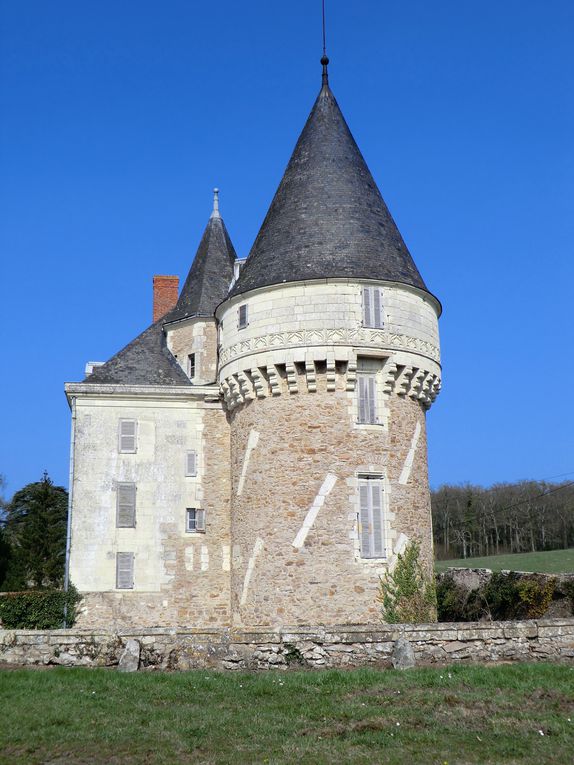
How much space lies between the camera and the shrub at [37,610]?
21766 millimetres

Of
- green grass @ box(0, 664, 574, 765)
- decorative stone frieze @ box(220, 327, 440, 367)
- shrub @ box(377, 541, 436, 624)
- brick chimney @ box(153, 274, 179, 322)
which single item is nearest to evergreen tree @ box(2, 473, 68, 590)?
brick chimney @ box(153, 274, 179, 322)

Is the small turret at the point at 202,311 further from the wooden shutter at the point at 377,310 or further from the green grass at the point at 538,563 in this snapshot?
the green grass at the point at 538,563

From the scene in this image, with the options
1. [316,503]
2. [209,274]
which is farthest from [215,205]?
[316,503]

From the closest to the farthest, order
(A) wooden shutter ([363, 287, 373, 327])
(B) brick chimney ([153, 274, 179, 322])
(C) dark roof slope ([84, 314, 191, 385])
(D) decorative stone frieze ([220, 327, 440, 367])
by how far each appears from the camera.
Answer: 1. (D) decorative stone frieze ([220, 327, 440, 367])
2. (A) wooden shutter ([363, 287, 373, 327])
3. (C) dark roof slope ([84, 314, 191, 385])
4. (B) brick chimney ([153, 274, 179, 322])

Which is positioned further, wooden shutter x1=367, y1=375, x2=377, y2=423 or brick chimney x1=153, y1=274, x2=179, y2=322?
brick chimney x1=153, y1=274, x2=179, y2=322

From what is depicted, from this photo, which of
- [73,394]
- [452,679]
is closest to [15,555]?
[73,394]

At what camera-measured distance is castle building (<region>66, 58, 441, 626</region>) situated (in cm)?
1980

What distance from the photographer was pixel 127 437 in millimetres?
24078

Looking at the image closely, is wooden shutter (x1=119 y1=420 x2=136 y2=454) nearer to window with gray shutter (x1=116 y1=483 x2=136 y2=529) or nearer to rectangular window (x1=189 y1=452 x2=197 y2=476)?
window with gray shutter (x1=116 y1=483 x2=136 y2=529)

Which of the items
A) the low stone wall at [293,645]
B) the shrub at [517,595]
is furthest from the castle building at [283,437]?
the low stone wall at [293,645]

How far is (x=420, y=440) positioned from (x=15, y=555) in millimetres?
25757

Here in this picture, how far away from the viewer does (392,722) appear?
9664mm

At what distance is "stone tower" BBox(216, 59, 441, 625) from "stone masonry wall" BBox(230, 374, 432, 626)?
0.03 metres

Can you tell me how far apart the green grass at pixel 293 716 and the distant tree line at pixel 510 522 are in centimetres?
5008
